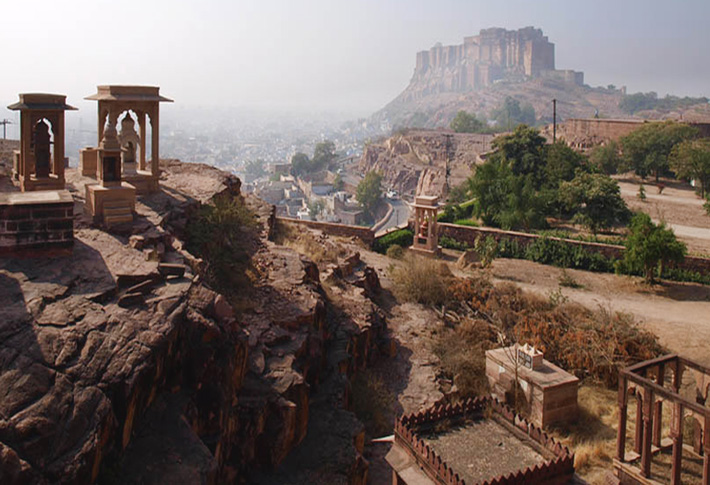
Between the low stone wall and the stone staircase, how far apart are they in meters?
1.84

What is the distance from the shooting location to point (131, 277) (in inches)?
266

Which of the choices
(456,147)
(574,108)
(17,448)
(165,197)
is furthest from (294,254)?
(574,108)

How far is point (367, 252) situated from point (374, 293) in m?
5.34

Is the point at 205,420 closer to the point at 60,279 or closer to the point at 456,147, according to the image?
the point at 60,279

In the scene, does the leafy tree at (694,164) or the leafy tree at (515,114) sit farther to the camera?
the leafy tree at (515,114)

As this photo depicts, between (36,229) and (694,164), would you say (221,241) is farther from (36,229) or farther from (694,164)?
(694,164)

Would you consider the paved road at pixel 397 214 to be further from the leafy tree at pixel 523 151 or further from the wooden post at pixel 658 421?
the wooden post at pixel 658 421

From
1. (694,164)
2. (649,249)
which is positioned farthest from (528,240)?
(694,164)

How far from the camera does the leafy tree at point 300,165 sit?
89.9m

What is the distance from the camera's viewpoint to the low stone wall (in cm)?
668

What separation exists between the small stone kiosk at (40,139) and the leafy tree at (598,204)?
1863 cm

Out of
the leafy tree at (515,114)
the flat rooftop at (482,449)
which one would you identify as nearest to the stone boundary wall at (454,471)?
the flat rooftop at (482,449)

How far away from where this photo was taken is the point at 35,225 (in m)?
6.84

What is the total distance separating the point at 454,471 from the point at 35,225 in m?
5.23
